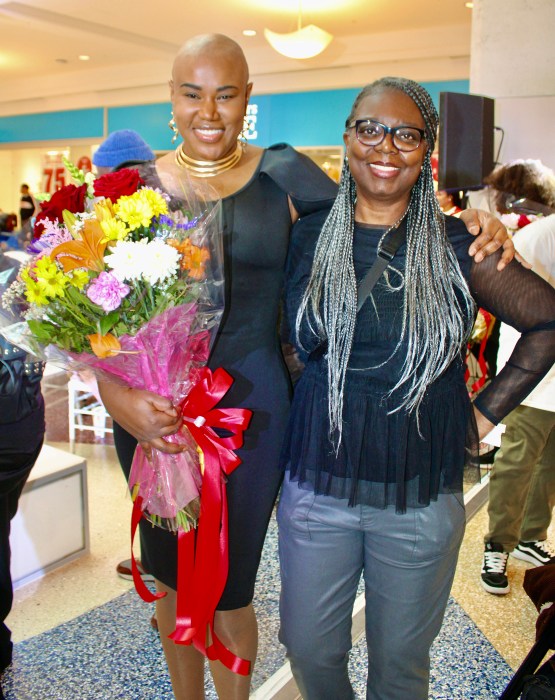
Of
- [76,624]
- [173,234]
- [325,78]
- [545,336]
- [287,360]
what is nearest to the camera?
[173,234]

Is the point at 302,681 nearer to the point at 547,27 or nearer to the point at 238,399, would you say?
the point at 238,399

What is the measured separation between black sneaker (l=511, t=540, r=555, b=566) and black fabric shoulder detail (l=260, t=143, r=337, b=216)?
7.26 feet

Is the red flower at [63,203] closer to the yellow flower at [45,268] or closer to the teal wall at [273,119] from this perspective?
the yellow flower at [45,268]

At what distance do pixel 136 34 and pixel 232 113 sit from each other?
31.6ft

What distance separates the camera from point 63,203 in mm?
1337

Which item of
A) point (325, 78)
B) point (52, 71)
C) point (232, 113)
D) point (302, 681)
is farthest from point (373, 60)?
point (302, 681)

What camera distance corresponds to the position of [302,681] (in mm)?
1613

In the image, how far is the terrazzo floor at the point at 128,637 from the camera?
83.5 inches

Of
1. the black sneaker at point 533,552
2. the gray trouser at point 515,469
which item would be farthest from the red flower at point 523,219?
the black sneaker at point 533,552

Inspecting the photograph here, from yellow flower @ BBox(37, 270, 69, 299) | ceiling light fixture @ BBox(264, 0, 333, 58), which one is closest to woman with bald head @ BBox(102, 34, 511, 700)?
yellow flower @ BBox(37, 270, 69, 299)

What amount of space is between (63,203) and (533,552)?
8.91ft

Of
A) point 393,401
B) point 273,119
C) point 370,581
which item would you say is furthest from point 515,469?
point 273,119

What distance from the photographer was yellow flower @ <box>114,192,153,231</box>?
1.26 m

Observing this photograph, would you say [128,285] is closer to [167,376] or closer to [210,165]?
[167,376]
